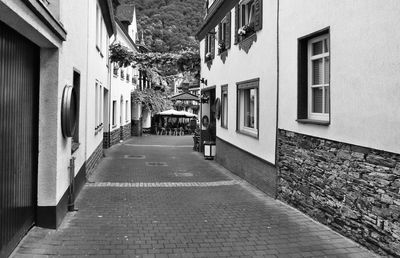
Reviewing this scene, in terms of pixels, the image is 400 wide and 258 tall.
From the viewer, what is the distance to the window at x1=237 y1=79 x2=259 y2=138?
38.9 feet

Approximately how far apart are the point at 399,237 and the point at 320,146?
234 cm

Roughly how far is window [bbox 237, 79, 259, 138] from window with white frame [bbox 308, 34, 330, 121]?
3.47 m

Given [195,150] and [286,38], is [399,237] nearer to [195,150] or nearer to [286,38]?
[286,38]

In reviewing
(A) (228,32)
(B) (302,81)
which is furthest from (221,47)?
(B) (302,81)

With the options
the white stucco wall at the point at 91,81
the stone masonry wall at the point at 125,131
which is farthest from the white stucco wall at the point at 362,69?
the stone masonry wall at the point at 125,131

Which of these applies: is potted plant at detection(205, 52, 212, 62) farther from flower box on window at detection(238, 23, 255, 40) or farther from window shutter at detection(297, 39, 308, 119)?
window shutter at detection(297, 39, 308, 119)

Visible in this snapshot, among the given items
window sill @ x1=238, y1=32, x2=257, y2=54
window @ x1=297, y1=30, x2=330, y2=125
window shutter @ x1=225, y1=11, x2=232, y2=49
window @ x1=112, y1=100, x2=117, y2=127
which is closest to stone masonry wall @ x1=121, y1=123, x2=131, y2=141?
window @ x1=112, y1=100, x2=117, y2=127

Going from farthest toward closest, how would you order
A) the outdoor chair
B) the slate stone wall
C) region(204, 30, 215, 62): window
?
the outdoor chair < region(204, 30, 215, 62): window < the slate stone wall

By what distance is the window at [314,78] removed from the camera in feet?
24.2

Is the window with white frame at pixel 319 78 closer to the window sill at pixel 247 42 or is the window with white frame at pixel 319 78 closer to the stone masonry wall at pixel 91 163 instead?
the window sill at pixel 247 42

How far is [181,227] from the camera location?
273 inches

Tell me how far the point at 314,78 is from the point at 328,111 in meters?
0.89

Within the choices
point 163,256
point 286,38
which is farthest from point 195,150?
point 163,256

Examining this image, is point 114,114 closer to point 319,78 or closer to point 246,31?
point 246,31
